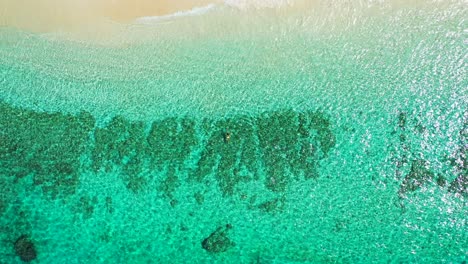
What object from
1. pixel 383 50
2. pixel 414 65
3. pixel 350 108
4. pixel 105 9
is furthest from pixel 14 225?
pixel 414 65

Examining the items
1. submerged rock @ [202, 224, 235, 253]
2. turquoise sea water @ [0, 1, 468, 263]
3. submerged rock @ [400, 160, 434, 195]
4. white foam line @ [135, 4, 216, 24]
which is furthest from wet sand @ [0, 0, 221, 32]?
submerged rock @ [400, 160, 434, 195]

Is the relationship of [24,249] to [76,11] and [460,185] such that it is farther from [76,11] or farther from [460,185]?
[460,185]

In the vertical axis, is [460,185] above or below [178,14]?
below

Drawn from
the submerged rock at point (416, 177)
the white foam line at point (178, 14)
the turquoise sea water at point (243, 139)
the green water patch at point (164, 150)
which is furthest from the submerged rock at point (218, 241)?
the white foam line at point (178, 14)

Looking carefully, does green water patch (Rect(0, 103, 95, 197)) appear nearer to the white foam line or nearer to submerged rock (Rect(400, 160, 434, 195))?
the white foam line

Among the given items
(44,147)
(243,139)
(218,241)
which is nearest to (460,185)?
(243,139)
